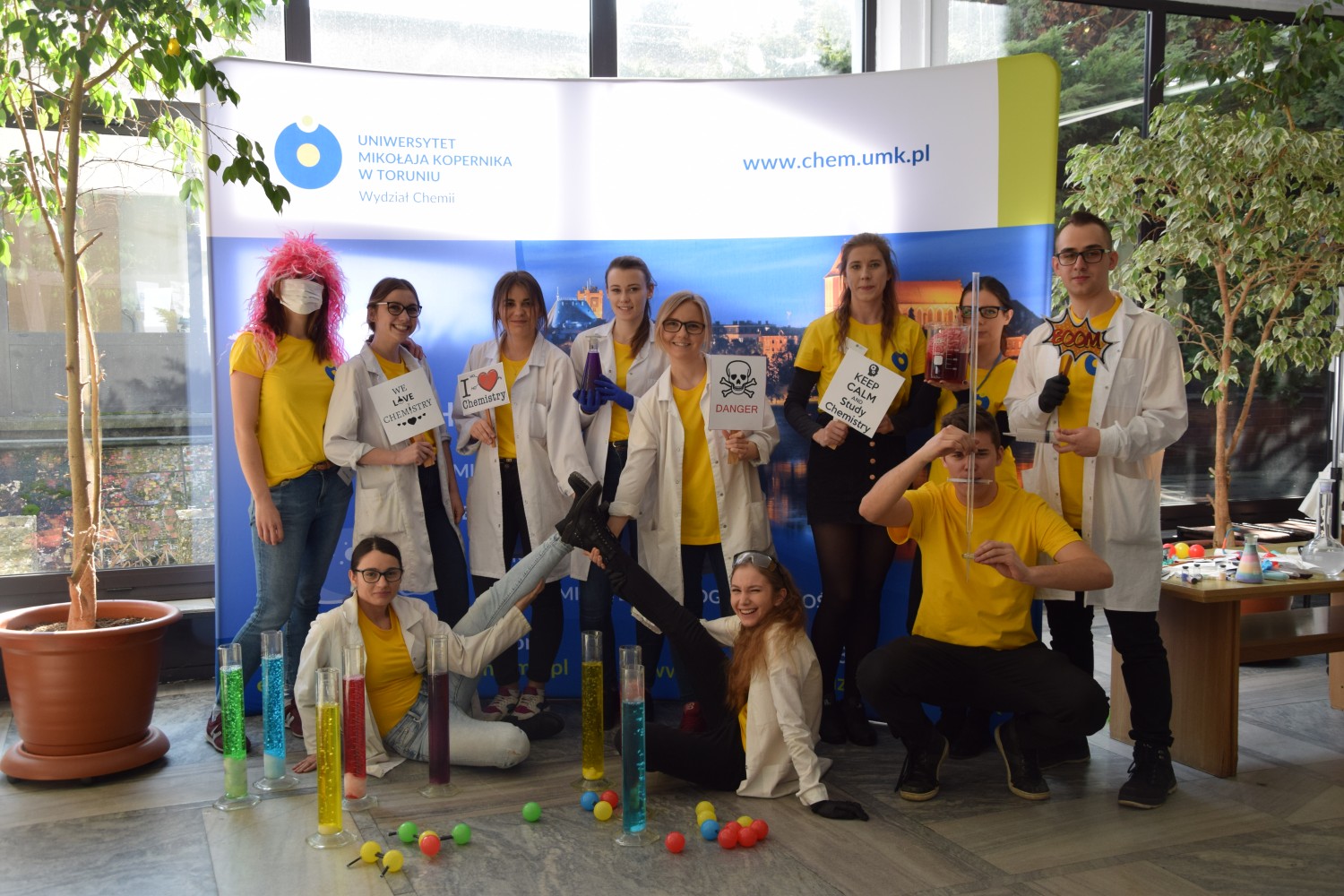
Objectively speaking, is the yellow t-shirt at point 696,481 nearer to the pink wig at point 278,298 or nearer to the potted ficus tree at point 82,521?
the pink wig at point 278,298

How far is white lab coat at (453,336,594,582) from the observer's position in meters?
4.04

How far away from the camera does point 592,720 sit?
344cm

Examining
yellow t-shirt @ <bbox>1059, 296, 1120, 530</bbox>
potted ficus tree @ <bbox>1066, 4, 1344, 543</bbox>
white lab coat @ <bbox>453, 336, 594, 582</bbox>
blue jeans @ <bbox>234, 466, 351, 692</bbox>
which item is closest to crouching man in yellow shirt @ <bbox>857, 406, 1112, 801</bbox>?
yellow t-shirt @ <bbox>1059, 296, 1120, 530</bbox>

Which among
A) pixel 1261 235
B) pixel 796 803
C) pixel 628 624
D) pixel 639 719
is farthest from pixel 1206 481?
pixel 639 719

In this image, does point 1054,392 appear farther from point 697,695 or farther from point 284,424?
point 284,424

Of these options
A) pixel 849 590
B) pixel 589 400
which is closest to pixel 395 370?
pixel 589 400

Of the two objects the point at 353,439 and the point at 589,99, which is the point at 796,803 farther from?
the point at 589,99

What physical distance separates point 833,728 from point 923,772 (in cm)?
62

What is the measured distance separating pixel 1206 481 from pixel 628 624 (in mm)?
3904

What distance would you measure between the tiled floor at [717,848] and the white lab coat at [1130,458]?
0.68 metres

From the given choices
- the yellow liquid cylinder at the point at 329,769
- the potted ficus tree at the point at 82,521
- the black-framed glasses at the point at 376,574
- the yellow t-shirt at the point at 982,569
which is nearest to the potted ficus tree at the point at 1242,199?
the yellow t-shirt at the point at 982,569

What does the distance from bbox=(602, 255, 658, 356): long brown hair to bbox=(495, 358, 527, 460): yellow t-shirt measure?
428 millimetres

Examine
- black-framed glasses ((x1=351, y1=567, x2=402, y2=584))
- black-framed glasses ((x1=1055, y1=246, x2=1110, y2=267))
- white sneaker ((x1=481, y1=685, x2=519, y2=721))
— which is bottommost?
white sneaker ((x1=481, y1=685, x2=519, y2=721))

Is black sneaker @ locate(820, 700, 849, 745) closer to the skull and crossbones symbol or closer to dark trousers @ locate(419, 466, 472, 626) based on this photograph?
the skull and crossbones symbol
